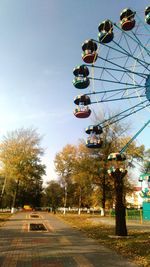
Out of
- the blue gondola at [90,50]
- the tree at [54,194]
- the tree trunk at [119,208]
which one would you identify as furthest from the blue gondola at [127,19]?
the tree at [54,194]

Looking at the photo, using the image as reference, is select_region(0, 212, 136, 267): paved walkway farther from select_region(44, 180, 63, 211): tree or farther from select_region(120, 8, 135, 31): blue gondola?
select_region(44, 180, 63, 211): tree

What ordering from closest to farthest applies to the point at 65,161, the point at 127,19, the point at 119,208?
1. the point at 119,208
2. the point at 127,19
3. the point at 65,161

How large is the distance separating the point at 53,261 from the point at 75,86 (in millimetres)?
13030

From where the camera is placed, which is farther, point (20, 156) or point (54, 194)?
point (54, 194)

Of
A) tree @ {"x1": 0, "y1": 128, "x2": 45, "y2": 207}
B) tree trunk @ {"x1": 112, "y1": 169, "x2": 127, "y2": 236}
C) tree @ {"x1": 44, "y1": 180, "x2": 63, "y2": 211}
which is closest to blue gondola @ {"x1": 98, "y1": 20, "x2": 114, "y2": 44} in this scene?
tree trunk @ {"x1": 112, "y1": 169, "x2": 127, "y2": 236}

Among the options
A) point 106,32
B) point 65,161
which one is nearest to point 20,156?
point 65,161

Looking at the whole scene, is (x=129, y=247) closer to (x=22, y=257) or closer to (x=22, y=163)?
(x=22, y=257)

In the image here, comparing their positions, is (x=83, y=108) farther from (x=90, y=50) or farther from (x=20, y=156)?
(x=20, y=156)

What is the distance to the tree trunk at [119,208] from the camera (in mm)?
18031

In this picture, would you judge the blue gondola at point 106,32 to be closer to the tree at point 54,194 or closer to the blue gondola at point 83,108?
the blue gondola at point 83,108

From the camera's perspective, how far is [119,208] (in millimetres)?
18438

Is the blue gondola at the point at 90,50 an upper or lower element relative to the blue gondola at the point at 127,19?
lower

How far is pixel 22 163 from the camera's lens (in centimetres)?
4947

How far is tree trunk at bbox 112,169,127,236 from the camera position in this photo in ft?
59.2
